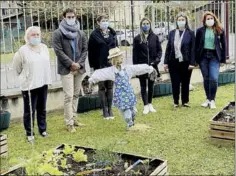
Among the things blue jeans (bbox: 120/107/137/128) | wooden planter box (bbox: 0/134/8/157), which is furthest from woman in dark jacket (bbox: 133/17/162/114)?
wooden planter box (bbox: 0/134/8/157)

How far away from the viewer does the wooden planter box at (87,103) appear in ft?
24.5

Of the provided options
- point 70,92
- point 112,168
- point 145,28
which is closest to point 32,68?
point 70,92

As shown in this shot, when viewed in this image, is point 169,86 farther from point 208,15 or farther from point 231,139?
point 231,139

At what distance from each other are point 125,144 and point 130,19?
3.99 meters

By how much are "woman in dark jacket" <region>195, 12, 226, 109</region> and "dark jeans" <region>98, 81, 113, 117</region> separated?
1.67 meters

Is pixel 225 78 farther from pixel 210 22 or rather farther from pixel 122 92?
pixel 122 92

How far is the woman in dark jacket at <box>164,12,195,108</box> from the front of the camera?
702cm

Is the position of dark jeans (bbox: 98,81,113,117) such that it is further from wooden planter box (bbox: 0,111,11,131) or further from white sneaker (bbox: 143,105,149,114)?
wooden planter box (bbox: 0,111,11,131)

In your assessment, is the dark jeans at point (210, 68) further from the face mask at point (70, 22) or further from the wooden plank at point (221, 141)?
the face mask at point (70, 22)

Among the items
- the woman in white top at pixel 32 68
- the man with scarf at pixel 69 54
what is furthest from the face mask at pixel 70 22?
the woman in white top at pixel 32 68

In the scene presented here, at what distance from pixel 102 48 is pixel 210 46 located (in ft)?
6.12

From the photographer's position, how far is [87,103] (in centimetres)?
752

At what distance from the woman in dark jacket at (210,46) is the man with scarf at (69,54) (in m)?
2.10

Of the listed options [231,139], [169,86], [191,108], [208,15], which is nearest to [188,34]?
[208,15]
